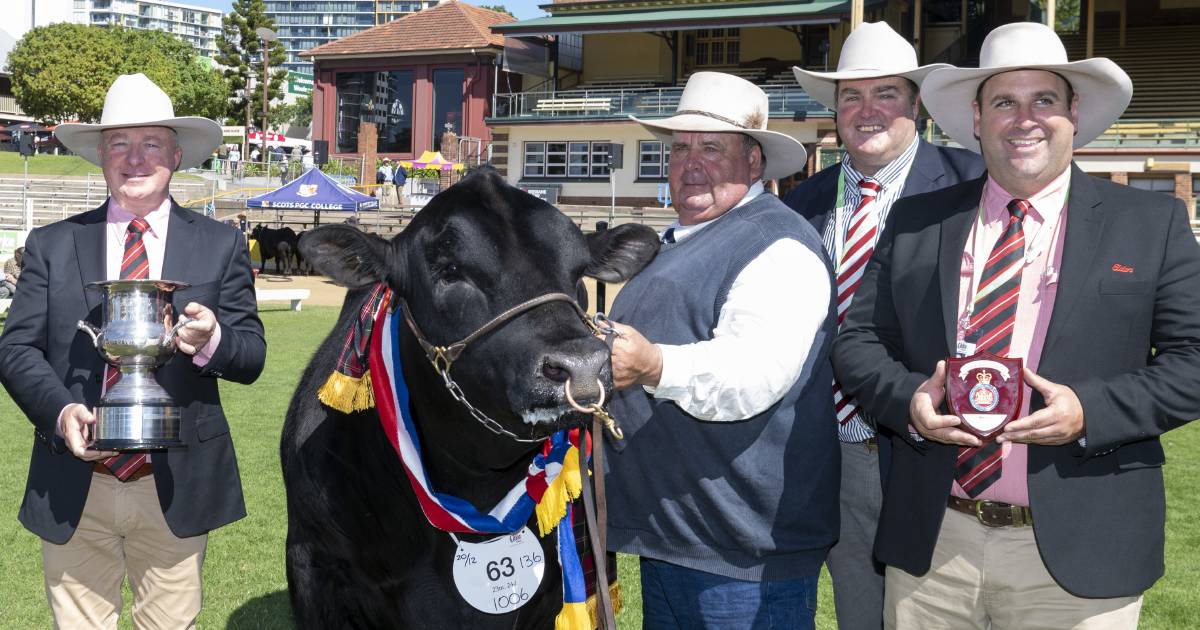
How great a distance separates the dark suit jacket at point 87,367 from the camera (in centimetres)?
366

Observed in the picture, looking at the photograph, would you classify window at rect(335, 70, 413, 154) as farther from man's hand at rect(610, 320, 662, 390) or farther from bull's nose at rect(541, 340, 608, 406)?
bull's nose at rect(541, 340, 608, 406)

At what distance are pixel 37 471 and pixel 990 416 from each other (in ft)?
10.2

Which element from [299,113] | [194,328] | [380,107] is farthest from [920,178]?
[299,113]

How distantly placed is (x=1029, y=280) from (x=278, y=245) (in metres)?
27.2

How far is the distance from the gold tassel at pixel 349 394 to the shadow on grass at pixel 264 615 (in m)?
2.24

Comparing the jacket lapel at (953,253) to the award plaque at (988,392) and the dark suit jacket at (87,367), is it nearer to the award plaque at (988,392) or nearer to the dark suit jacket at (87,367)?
the award plaque at (988,392)

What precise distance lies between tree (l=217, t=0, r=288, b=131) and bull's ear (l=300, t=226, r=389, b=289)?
6934cm

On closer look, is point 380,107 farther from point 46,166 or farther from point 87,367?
point 87,367

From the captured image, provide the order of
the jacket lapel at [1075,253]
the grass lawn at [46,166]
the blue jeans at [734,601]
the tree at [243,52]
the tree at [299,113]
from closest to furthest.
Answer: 1. the jacket lapel at [1075,253]
2. the blue jeans at [734,601]
3. the grass lawn at [46,166]
4. the tree at [243,52]
5. the tree at [299,113]

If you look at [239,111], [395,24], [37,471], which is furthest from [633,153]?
[239,111]

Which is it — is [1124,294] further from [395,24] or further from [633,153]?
[395,24]

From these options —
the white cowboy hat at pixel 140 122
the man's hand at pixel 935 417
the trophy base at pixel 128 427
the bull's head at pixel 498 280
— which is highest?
the white cowboy hat at pixel 140 122

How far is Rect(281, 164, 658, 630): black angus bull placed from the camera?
2717 millimetres

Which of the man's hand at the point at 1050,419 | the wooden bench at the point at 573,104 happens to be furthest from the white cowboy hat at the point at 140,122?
the wooden bench at the point at 573,104
